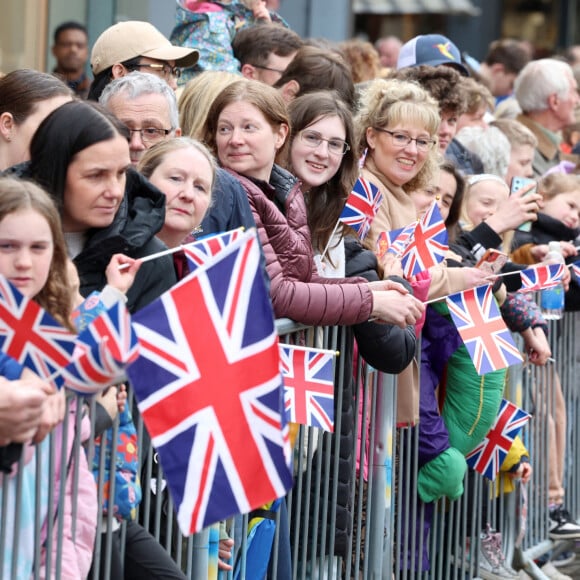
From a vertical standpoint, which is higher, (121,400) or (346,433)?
(121,400)

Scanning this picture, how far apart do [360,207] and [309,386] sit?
1.20m

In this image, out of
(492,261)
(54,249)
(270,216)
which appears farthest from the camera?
(492,261)

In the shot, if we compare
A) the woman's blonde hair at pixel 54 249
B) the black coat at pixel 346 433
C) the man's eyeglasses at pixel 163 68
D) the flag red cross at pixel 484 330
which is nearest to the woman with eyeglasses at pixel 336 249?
the black coat at pixel 346 433

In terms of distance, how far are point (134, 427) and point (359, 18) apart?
22092mm

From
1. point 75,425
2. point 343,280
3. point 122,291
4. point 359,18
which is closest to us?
point 75,425

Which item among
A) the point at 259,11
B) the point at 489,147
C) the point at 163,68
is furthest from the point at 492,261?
the point at 259,11

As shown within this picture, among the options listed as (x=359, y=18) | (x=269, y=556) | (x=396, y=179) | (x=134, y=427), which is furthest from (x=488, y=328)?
(x=359, y=18)

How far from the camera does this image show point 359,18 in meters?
25.3

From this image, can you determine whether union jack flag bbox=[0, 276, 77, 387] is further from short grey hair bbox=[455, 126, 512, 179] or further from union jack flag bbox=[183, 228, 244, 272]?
short grey hair bbox=[455, 126, 512, 179]

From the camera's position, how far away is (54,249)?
12.1 ft

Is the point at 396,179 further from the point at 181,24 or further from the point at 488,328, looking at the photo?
the point at 181,24

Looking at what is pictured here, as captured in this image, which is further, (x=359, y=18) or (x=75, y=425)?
(x=359, y=18)

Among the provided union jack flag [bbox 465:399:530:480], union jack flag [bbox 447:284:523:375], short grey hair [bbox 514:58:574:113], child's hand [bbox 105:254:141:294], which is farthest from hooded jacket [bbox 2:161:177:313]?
short grey hair [bbox 514:58:574:113]

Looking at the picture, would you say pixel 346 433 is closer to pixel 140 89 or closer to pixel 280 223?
pixel 280 223
